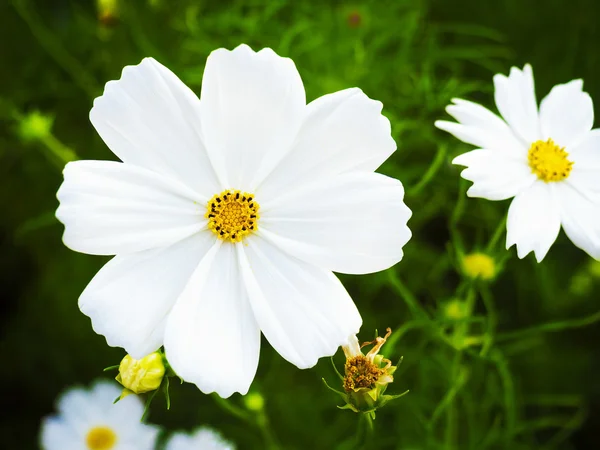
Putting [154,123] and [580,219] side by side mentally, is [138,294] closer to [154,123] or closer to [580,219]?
[154,123]

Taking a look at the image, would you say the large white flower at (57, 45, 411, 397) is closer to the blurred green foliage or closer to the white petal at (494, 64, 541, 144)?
the white petal at (494, 64, 541, 144)

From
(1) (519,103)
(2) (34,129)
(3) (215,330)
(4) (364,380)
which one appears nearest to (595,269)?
(1) (519,103)

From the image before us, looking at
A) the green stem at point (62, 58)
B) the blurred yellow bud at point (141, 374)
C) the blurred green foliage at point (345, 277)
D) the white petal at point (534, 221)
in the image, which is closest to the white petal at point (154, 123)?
the blurred yellow bud at point (141, 374)

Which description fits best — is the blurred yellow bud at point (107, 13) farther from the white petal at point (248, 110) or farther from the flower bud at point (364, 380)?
the flower bud at point (364, 380)

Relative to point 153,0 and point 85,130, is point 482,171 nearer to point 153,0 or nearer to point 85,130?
point 153,0

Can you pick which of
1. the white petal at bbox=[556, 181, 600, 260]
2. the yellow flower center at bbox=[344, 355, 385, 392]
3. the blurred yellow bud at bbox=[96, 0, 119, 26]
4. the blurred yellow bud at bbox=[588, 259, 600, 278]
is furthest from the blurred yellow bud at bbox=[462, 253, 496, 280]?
the blurred yellow bud at bbox=[96, 0, 119, 26]

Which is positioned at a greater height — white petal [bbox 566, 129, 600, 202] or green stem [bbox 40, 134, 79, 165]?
green stem [bbox 40, 134, 79, 165]
